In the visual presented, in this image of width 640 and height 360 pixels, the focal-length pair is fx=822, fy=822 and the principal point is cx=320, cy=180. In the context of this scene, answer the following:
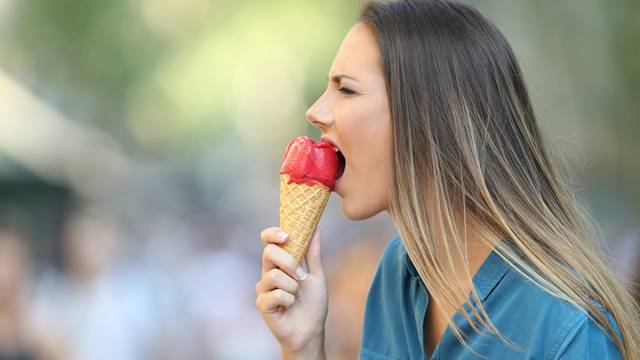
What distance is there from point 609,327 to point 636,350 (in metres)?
0.10

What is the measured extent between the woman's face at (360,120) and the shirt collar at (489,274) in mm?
289

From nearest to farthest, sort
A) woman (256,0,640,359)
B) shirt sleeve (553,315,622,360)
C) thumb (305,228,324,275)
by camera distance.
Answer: shirt sleeve (553,315,622,360) → woman (256,0,640,359) → thumb (305,228,324,275)

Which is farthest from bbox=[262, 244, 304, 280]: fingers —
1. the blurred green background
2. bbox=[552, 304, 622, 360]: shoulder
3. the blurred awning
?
the blurred awning

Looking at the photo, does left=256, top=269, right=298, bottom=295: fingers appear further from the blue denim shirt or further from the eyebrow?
the eyebrow

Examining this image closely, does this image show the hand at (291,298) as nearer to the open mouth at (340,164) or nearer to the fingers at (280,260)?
the fingers at (280,260)

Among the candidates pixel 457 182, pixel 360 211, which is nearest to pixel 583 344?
pixel 457 182

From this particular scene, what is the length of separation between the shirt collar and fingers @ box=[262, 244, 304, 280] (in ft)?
1.49

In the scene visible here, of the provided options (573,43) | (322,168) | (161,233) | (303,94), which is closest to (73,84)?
(161,233)

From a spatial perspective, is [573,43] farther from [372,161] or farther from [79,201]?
[372,161]

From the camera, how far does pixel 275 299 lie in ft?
6.71

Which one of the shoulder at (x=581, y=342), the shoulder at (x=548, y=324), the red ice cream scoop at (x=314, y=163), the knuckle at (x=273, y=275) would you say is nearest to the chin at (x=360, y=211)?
the red ice cream scoop at (x=314, y=163)

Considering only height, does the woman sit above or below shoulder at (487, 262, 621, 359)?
above

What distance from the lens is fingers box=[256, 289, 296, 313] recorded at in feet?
6.70

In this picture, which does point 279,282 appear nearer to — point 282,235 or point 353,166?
point 282,235
